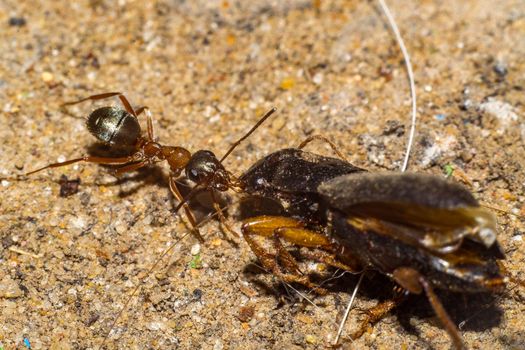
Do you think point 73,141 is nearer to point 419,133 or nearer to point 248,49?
point 248,49

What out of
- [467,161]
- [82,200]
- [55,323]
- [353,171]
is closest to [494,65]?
[467,161]

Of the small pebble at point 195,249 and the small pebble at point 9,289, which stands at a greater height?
the small pebble at point 195,249

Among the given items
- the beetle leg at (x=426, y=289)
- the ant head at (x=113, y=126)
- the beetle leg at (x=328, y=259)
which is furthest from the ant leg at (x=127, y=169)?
the beetle leg at (x=426, y=289)

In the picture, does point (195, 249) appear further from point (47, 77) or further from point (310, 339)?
point (47, 77)

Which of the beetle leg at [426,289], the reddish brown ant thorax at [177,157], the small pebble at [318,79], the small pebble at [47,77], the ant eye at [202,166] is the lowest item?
the reddish brown ant thorax at [177,157]

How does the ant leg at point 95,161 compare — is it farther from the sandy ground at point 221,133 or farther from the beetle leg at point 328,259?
the beetle leg at point 328,259

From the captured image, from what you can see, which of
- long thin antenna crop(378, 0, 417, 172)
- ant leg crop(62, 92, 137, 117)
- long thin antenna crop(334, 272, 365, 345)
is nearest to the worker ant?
long thin antenna crop(334, 272, 365, 345)

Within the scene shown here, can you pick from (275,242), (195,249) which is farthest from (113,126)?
(275,242)
